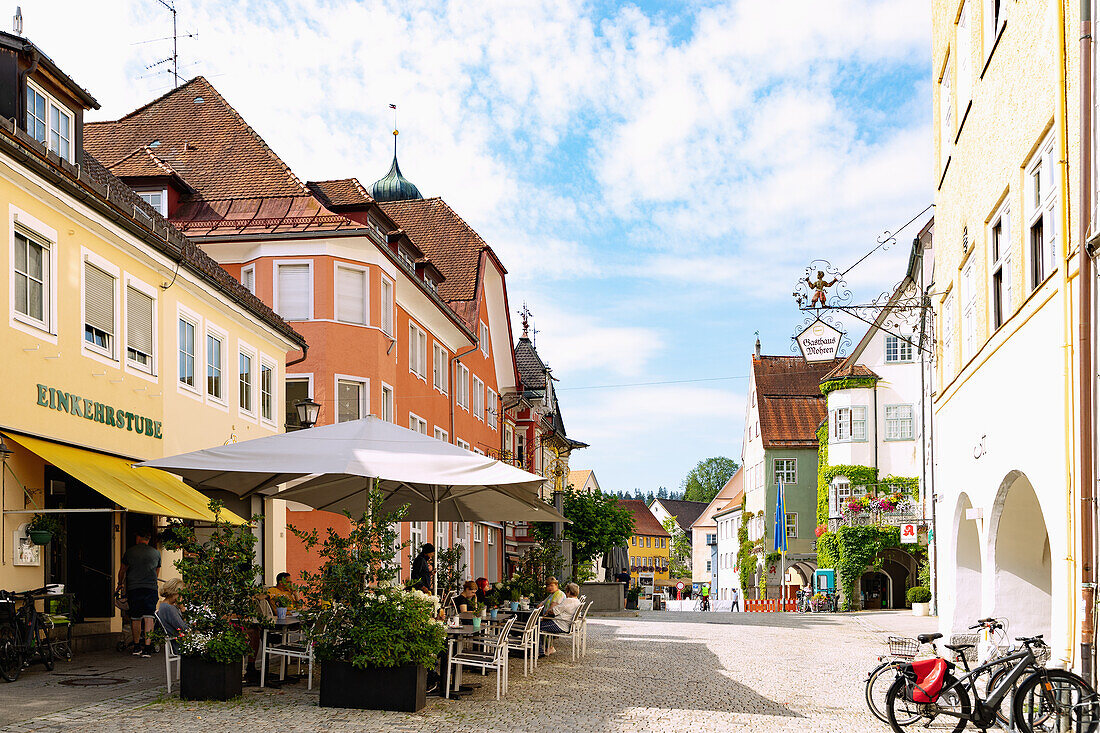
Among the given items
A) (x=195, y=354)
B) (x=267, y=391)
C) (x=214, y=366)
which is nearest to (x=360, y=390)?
(x=267, y=391)

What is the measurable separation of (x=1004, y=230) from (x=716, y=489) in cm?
13402

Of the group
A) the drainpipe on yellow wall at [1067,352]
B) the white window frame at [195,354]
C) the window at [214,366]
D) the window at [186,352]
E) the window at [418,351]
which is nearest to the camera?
the drainpipe on yellow wall at [1067,352]

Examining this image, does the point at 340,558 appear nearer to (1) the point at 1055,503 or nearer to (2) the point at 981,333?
(1) the point at 1055,503

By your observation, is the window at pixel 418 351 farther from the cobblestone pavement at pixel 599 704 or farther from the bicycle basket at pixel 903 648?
the bicycle basket at pixel 903 648

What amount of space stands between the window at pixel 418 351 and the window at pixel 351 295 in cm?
398

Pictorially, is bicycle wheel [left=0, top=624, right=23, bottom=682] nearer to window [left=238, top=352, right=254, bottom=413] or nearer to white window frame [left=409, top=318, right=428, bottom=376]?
window [left=238, top=352, right=254, bottom=413]

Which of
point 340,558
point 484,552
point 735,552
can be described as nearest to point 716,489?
point 735,552

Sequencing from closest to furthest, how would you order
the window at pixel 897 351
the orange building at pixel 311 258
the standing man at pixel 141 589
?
the standing man at pixel 141 589, the orange building at pixel 311 258, the window at pixel 897 351

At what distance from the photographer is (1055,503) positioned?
11.5 meters

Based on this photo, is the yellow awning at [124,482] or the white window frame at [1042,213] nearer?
the white window frame at [1042,213]

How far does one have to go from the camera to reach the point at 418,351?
35656 millimetres

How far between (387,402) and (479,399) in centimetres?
1275

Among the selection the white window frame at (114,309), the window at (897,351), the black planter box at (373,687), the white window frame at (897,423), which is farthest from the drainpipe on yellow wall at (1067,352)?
the white window frame at (897,423)

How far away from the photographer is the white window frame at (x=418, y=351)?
114 ft
